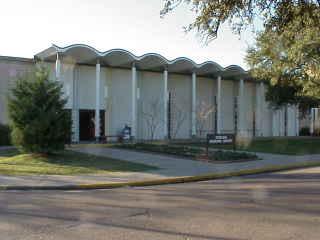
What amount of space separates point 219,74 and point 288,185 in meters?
25.4

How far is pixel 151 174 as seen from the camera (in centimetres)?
1307

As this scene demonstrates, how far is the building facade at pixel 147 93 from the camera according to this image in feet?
91.6

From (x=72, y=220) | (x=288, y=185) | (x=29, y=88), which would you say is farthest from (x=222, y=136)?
(x=72, y=220)

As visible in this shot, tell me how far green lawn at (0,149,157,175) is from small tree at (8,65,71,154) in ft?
2.15

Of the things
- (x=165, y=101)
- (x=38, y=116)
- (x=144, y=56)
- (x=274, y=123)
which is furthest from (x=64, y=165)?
(x=274, y=123)

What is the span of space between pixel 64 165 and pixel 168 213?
30.4ft

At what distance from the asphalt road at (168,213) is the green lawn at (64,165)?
11.9ft

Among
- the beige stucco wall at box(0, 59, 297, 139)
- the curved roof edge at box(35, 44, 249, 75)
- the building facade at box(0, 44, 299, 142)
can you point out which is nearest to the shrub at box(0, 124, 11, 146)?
the beige stucco wall at box(0, 59, 297, 139)

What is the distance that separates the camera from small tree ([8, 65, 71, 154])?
17.1 m

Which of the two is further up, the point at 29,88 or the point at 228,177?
the point at 29,88

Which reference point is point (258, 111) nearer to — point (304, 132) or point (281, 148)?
point (304, 132)

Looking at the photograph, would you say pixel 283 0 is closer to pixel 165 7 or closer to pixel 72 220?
pixel 165 7

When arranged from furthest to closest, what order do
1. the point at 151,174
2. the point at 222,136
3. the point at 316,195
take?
the point at 222,136 → the point at 151,174 → the point at 316,195

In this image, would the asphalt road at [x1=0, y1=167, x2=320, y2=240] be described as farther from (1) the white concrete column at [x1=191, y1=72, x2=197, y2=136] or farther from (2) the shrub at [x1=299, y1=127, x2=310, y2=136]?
(2) the shrub at [x1=299, y1=127, x2=310, y2=136]
